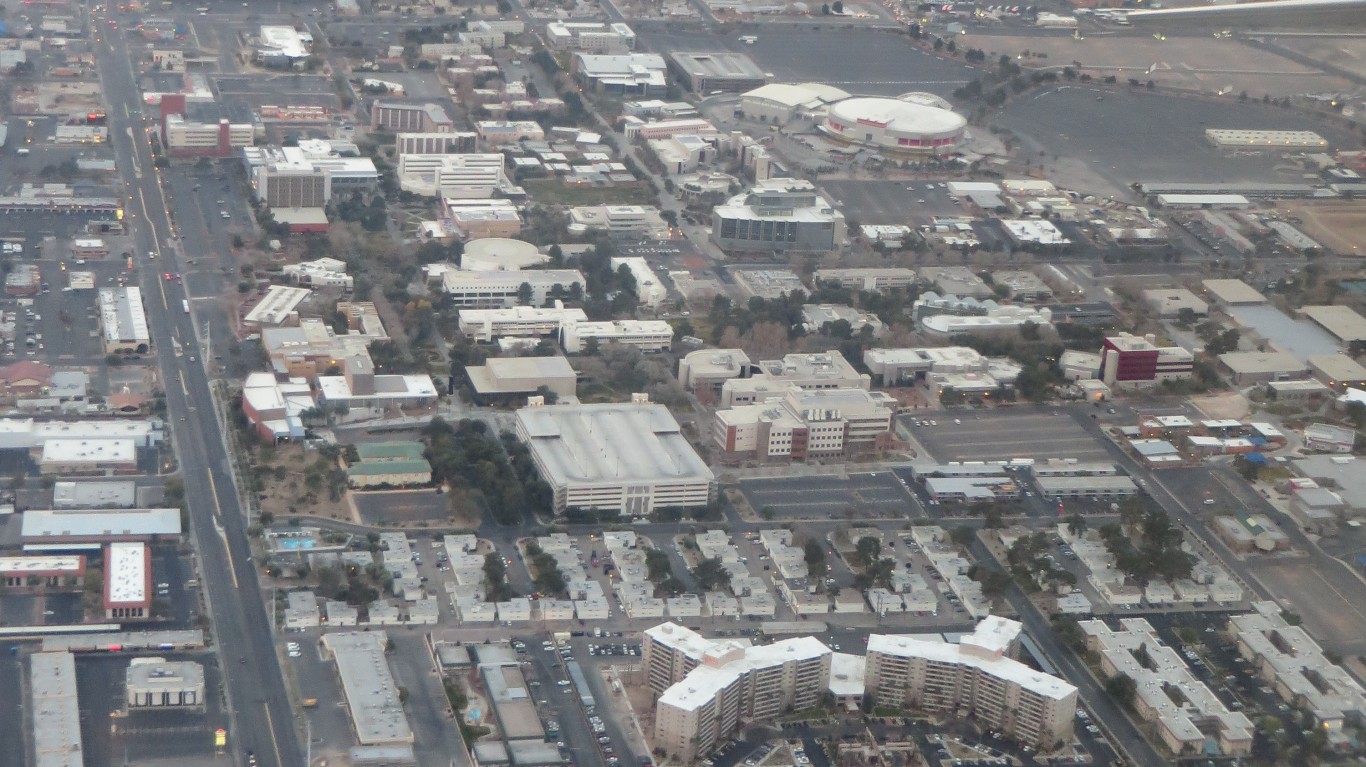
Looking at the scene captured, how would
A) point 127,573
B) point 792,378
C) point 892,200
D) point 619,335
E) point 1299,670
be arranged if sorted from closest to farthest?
1. point 1299,670
2. point 127,573
3. point 792,378
4. point 619,335
5. point 892,200

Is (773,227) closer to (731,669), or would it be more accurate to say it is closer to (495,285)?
(495,285)

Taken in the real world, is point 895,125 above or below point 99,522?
below

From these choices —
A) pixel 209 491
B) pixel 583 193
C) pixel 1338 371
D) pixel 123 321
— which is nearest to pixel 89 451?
pixel 209 491

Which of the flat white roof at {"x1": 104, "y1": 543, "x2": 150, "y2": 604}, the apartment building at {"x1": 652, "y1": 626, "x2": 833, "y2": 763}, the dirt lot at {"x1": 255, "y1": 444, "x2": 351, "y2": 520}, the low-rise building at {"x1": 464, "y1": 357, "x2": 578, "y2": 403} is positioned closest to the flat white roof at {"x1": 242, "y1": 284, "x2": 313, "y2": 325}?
the low-rise building at {"x1": 464, "y1": 357, "x2": 578, "y2": 403}

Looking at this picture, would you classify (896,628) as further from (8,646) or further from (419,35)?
(419,35)

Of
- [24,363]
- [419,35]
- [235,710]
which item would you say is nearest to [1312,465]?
[235,710]

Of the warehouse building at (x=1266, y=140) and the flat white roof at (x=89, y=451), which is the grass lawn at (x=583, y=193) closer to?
the warehouse building at (x=1266, y=140)
